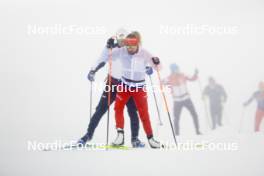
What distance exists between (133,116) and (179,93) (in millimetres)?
365

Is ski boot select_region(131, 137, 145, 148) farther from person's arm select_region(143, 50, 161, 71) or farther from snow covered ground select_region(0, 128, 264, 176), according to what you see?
person's arm select_region(143, 50, 161, 71)

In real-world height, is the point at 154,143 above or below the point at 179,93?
below

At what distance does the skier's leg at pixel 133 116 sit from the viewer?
291 centimetres

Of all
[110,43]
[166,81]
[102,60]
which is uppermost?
[110,43]

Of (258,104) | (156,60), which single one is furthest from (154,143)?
(258,104)

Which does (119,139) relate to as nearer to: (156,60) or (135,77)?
(135,77)

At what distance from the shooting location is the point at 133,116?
292cm

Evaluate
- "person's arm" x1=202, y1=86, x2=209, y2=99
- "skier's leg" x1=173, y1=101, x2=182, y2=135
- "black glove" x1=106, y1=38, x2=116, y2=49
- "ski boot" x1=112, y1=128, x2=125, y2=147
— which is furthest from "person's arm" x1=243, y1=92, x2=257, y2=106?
"black glove" x1=106, y1=38, x2=116, y2=49

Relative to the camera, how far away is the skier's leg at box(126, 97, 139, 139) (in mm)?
2910

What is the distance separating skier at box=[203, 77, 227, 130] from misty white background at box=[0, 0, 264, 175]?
4cm

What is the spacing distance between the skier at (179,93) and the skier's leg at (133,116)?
0.27 m

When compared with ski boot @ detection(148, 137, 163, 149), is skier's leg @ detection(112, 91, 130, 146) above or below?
above

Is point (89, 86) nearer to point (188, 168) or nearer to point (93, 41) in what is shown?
point (93, 41)

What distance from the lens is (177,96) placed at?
2924 millimetres
